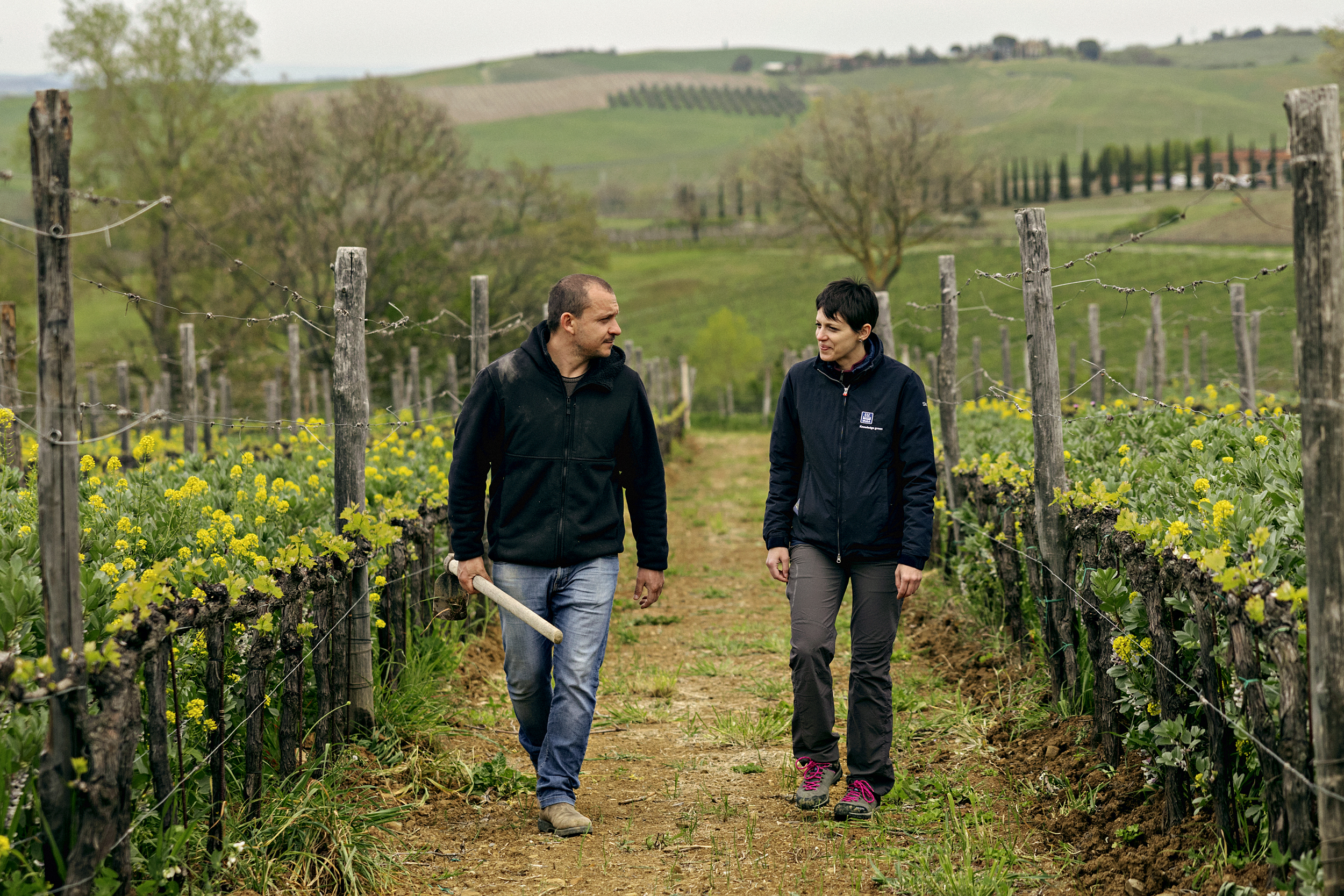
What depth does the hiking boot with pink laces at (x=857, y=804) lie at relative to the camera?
15.1 feet

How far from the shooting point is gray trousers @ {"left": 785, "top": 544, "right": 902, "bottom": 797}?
15.5ft

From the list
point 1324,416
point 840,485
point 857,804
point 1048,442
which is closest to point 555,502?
point 840,485

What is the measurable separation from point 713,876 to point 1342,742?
2110 mm

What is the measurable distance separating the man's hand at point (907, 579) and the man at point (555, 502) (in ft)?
3.18

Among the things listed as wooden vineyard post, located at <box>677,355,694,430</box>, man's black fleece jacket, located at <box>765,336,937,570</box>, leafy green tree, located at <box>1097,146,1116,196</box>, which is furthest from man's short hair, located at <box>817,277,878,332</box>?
leafy green tree, located at <box>1097,146,1116,196</box>

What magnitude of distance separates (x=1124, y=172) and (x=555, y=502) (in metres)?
92.9

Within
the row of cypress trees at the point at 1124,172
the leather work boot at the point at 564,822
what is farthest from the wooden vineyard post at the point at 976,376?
the row of cypress trees at the point at 1124,172

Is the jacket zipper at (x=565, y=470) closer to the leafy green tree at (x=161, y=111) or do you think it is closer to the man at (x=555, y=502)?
the man at (x=555, y=502)

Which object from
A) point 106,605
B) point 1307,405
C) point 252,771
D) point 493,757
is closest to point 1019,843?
point 1307,405

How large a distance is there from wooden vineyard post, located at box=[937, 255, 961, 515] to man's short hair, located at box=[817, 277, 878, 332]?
13.5 feet

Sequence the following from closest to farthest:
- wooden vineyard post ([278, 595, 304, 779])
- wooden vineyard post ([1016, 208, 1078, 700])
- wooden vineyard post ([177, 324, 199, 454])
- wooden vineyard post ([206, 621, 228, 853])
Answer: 1. wooden vineyard post ([206, 621, 228, 853])
2. wooden vineyard post ([278, 595, 304, 779])
3. wooden vineyard post ([1016, 208, 1078, 700])
4. wooden vineyard post ([177, 324, 199, 454])

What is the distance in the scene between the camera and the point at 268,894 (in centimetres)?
377

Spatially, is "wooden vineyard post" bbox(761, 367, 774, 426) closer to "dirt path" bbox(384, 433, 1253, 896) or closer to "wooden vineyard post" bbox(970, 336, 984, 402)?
"wooden vineyard post" bbox(970, 336, 984, 402)

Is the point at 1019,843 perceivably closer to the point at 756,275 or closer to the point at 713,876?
the point at 713,876
